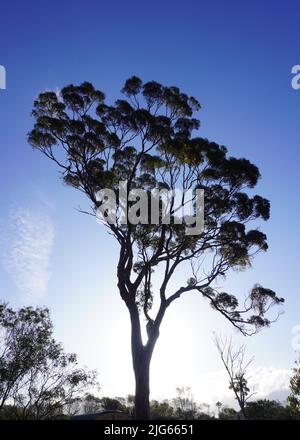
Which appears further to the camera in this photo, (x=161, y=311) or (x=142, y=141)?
(x=142, y=141)

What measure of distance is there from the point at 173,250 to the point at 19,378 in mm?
15051

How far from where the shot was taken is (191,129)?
16641 millimetres

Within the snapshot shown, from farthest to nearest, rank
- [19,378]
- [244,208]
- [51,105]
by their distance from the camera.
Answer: [19,378] → [51,105] → [244,208]

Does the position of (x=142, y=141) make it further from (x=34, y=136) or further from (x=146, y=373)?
(x=146, y=373)

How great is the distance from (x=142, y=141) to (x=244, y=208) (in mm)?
5326

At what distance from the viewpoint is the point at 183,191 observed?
53.3 feet

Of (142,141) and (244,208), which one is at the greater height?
(142,141)

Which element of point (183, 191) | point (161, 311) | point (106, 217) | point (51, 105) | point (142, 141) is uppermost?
point (51, 105)
